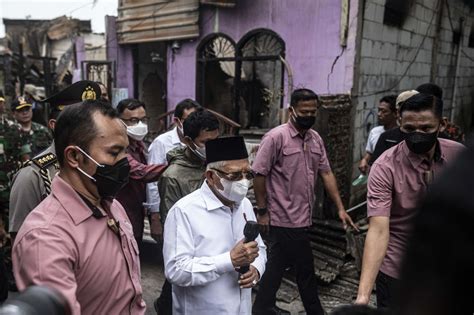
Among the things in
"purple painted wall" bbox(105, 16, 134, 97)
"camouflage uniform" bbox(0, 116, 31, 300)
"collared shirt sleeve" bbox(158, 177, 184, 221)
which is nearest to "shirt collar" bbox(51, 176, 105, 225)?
"collared shirt sleeve" bbox(158, 177, 184, 221)

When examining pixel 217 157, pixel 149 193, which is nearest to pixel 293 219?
pixel 149 193

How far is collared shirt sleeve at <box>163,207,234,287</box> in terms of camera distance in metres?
Result: 2.33

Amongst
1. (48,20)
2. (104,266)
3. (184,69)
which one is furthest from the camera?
(48,20)

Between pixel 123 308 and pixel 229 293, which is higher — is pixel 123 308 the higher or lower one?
the higher one

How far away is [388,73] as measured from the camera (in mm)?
8125

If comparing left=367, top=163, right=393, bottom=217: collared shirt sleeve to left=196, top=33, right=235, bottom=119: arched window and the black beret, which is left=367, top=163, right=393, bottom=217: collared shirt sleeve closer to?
the black beret

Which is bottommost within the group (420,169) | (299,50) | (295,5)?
(420,169)

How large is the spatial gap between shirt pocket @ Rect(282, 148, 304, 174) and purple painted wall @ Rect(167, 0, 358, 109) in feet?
11.3

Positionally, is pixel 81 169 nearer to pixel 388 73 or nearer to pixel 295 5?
pixel 295 5

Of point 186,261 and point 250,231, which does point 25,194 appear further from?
point 250,231

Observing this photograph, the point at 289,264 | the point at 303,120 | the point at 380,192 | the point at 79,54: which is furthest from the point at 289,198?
the point at 79,54

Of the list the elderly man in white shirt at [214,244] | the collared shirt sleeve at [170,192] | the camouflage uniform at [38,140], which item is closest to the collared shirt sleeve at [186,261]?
the elderly man in white shirt at [214,244]

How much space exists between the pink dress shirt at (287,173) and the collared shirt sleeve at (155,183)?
3.38 ft

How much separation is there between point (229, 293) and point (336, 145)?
4287 millimetres
